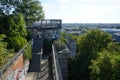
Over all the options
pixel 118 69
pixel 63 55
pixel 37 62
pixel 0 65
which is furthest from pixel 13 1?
pixel 0 65

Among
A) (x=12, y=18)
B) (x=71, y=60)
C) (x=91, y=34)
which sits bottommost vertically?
(x=71, y=60)

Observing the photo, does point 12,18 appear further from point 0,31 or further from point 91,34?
point 91,34

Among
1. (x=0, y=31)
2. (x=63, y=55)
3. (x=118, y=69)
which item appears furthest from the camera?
(x=63, y=55)

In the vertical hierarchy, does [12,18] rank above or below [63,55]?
above

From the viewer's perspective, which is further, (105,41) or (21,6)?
(105,41)

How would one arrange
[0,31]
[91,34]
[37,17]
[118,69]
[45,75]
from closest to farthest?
1. [45,75]
2. [0,31]
3. [118,69]
4. [37,17]
5. [91,34]

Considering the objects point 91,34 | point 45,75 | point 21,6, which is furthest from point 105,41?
point 45,75

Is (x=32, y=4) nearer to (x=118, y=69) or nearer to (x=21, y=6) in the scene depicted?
(x=21, y=6)
